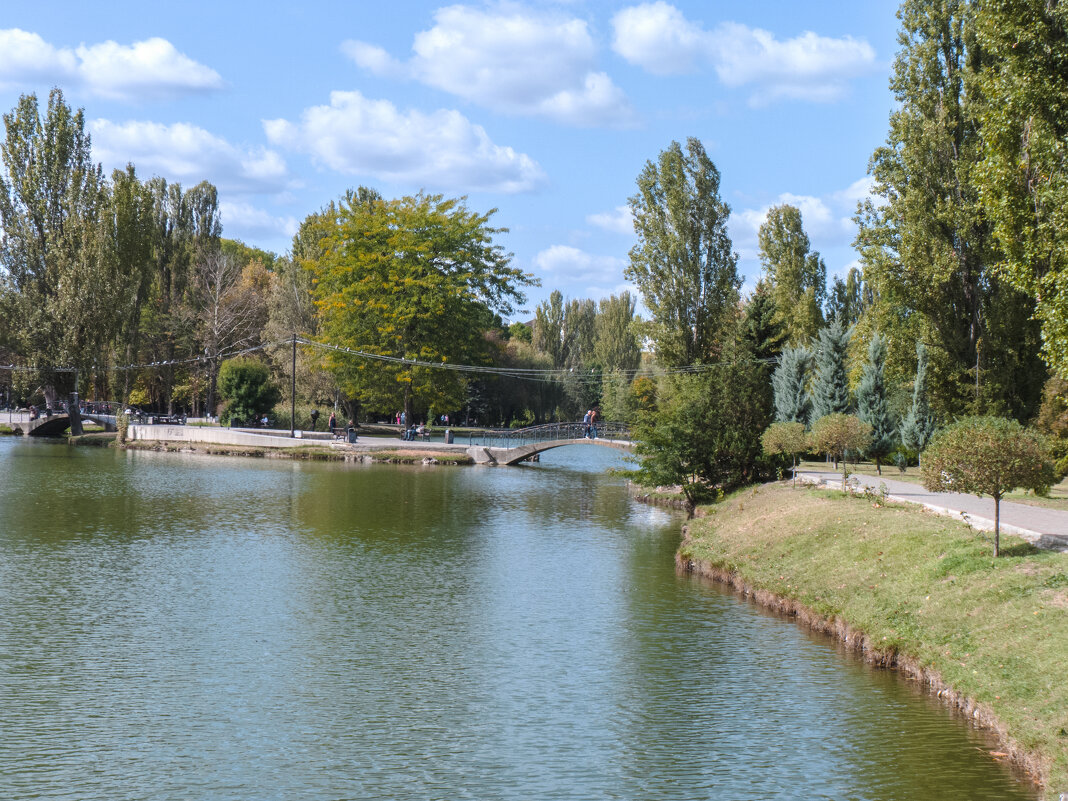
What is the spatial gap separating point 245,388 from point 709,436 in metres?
42.6

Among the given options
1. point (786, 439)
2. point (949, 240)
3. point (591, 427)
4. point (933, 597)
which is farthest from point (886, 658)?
point (591, 427)

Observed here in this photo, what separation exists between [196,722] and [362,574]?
10041 mm

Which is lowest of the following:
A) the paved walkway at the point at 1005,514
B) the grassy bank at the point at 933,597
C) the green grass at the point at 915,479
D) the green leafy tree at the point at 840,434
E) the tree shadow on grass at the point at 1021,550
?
the grassy bank at the point at 933,597

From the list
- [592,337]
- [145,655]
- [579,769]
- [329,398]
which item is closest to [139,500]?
[145,655]

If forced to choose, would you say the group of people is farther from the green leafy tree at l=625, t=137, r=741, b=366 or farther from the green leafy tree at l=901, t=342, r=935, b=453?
the green leafy tree at l=901, t=342, r=935, b=453

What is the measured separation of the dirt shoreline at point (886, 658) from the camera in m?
10.5

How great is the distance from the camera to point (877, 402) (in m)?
37.3

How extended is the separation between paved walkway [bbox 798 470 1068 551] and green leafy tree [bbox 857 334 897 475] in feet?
31.1

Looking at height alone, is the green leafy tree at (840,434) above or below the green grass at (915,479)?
above

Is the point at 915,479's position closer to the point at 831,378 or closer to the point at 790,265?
the point at 831,378

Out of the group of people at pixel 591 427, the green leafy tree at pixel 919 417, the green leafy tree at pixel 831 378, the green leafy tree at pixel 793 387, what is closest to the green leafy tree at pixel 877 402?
the green leafy tree at pixel 919 417

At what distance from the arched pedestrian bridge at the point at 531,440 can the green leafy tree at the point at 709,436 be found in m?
20.5

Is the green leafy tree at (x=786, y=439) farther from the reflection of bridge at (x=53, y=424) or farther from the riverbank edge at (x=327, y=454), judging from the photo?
the reflection of bridge at (x=53, y=424)

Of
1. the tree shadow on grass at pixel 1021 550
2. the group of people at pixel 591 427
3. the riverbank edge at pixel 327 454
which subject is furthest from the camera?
the riverbank edge at pixel 327 454
